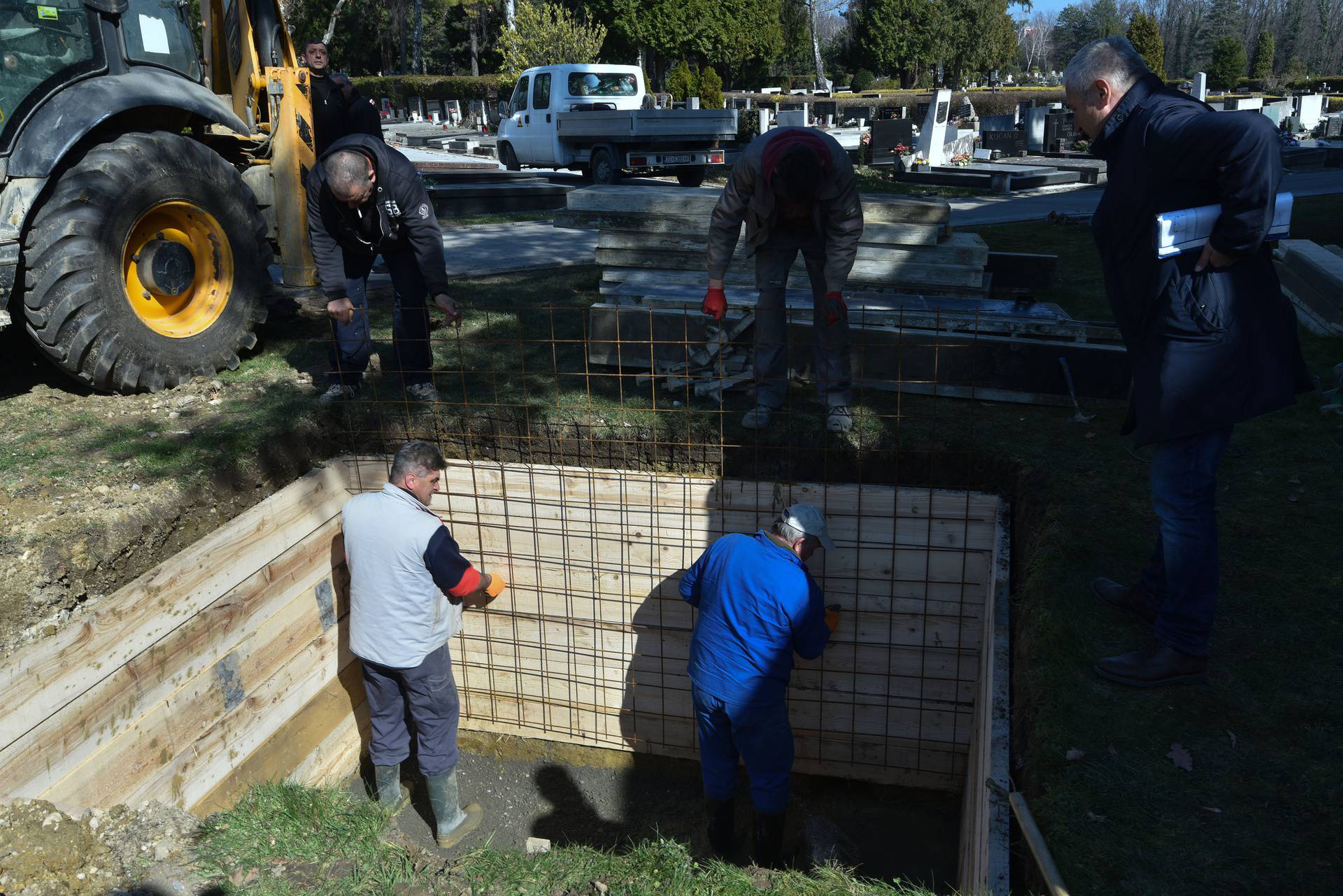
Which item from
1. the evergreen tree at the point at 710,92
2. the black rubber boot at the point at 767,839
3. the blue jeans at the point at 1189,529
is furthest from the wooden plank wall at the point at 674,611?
the evergreen tree at the point at 710,92

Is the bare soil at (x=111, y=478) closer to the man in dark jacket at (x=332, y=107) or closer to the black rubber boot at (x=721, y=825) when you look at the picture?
the man in dark jacket at (x=332, y=107)

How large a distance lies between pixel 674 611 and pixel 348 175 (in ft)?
9.01

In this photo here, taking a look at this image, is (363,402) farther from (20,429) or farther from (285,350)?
(20,429)

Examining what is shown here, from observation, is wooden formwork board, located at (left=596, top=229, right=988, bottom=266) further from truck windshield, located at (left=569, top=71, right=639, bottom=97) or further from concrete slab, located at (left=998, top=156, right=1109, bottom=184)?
truck windshield, located at (left=569, top=71, right=639, bottom=97)

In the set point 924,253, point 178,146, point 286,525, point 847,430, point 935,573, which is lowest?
point 935,573

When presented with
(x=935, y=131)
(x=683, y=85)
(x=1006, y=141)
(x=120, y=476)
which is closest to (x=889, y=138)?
(x=935, y=131)

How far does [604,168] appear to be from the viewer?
15.3 meters

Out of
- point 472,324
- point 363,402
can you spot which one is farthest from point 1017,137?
point 363,402

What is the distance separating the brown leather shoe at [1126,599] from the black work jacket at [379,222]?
3347 millimetres

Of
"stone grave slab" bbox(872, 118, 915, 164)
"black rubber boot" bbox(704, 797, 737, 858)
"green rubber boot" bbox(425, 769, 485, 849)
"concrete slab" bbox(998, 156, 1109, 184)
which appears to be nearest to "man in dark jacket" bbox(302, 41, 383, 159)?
"green rubber boot" bbox(425, 769, 485, 849)

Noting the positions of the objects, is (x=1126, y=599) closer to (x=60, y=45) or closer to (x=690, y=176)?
(x=60, y=45)

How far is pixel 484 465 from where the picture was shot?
16.9ft

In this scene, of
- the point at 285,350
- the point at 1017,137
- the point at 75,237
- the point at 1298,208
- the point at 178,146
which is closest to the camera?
the point at 75,237

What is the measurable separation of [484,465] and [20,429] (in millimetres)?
2247
